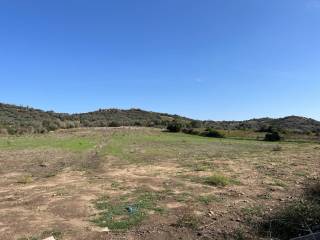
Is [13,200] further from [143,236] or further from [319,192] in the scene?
[319,192]

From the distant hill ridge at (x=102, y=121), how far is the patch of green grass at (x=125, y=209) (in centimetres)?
3106

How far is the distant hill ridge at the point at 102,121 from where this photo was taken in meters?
46.1

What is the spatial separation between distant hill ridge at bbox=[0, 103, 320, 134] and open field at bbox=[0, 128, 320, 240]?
87.3 feet

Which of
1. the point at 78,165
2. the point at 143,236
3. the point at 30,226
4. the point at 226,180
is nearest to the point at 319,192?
the point at 226,180

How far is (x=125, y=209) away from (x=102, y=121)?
48.9 meters

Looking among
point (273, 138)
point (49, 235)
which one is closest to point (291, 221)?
point (49, 235)

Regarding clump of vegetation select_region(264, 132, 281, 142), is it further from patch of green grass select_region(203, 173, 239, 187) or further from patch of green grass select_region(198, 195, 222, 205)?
patch of green grass select_region(198, 195, 222, 205)

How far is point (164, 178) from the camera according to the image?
13.1 m

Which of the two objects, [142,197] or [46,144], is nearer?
[142,197]

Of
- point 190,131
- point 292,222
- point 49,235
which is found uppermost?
point 190,131

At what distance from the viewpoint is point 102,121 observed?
57.4 m

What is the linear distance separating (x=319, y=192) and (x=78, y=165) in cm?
898

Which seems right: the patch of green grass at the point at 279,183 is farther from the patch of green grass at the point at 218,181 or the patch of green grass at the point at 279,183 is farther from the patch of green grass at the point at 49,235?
the patch of green grass at the point at 49,235

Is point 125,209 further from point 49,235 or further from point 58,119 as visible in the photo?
point 58,119
